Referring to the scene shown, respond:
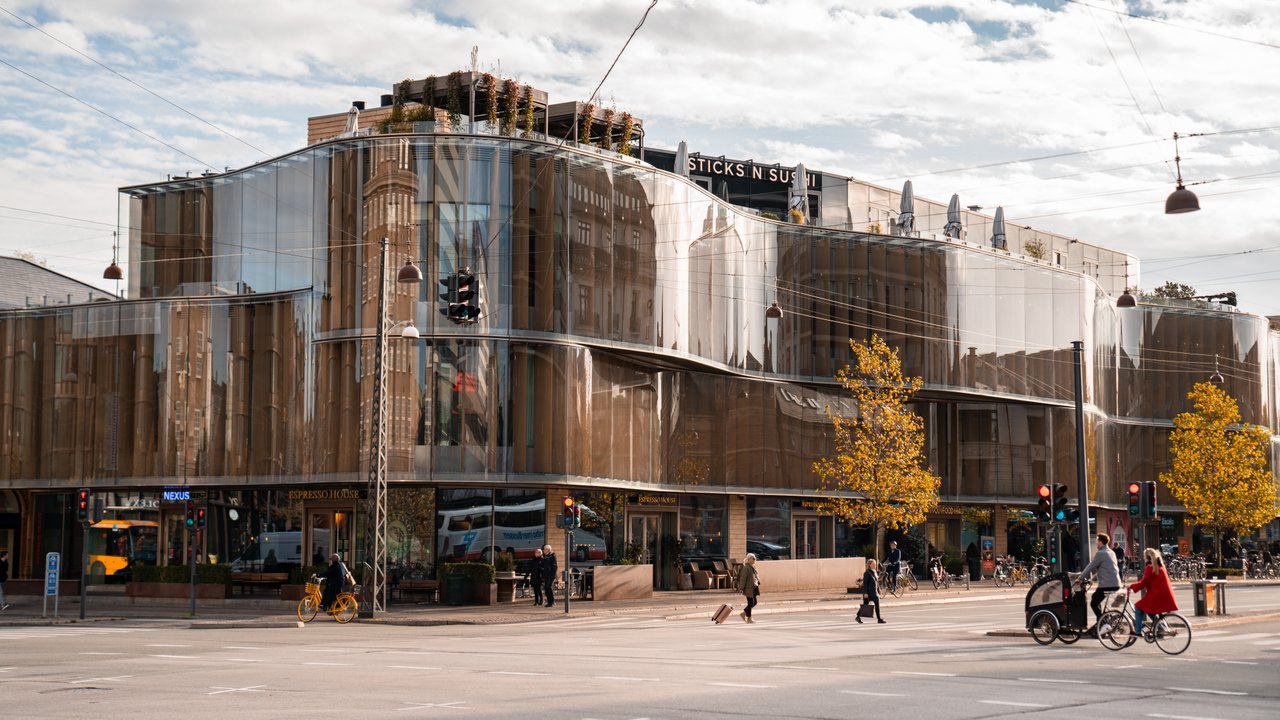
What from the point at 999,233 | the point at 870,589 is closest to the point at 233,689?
the point at 870,589

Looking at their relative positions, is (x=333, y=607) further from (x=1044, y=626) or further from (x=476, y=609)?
(x=1044, y=626)

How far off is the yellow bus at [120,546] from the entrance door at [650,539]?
53.1 feet

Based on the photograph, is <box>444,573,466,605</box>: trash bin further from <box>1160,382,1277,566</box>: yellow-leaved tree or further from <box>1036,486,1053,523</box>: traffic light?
<box>1160,382,1277,566</box>: yellow-leaved tree

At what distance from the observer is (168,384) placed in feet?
150

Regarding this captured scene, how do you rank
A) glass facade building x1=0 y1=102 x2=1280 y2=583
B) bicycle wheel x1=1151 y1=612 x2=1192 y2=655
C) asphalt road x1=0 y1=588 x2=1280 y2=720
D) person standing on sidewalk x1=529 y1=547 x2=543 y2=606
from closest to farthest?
asphalt road x1=0 y1=588 x2=1280 y2=720, bicycle wheel x1=1151 y1=612 x2=1192 y2=655, person standing on sidewalk x1=529 y1=547 x2=543 y2=606, glass facade building x1=0 y1=102 x2=1280 y2=583

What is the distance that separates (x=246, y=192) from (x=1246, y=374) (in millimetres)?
53999

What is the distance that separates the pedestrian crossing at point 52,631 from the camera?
1144 inches

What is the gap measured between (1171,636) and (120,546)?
37.4 metres

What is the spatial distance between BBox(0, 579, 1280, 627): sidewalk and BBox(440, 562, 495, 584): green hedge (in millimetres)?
843

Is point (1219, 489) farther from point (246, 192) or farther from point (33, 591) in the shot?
point (33, 591)

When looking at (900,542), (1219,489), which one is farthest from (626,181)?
(1219,489)

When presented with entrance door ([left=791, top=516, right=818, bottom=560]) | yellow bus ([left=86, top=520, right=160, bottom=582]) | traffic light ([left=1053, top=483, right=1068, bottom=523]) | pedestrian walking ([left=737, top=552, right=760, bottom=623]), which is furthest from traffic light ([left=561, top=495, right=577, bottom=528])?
entrance door ([left=791, top=516, right=818, bottom=560])

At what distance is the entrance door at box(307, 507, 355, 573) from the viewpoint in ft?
146

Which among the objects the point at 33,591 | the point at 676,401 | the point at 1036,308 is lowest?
the point at 33,591
